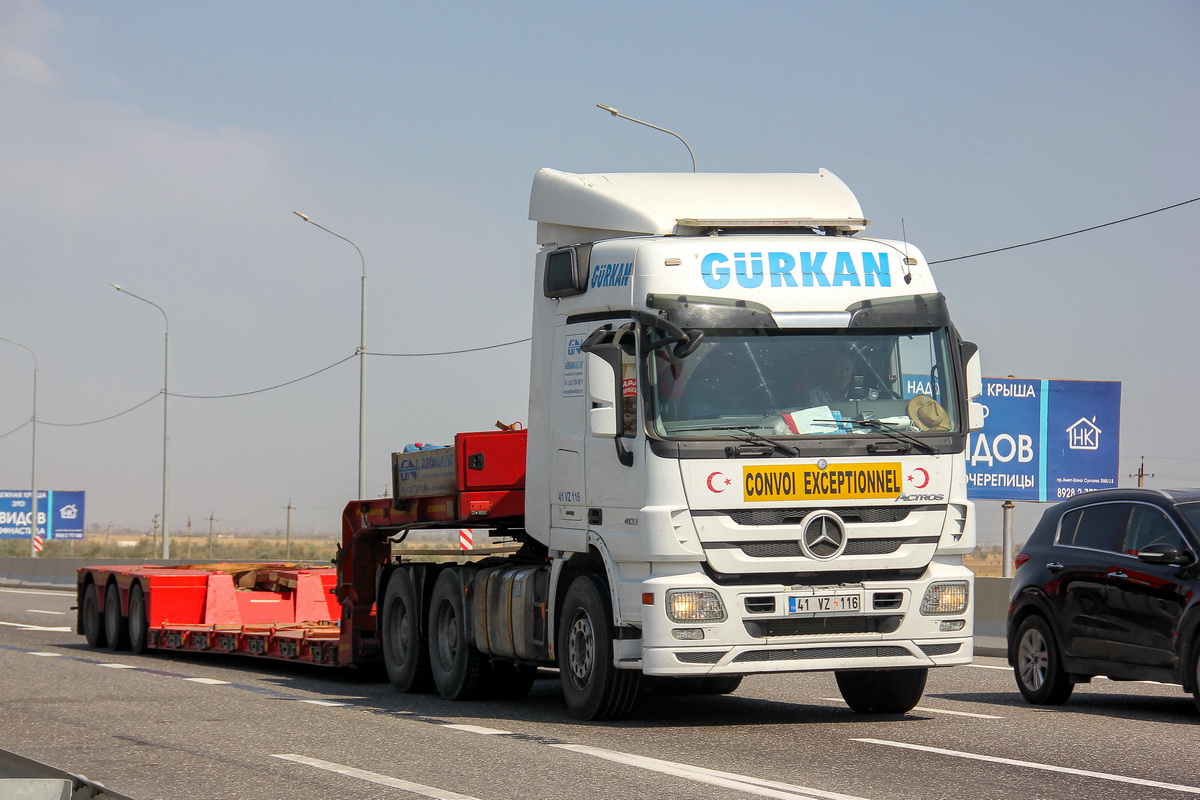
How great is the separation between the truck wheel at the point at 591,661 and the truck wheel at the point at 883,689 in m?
1.72

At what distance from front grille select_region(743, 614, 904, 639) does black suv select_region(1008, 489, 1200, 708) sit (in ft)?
7.35

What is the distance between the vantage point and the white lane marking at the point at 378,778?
7.95 metres

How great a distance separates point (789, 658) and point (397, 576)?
5.42m

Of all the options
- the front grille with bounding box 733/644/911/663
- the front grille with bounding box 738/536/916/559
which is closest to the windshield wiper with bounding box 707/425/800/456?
the front grille with bounding box 738/536/916/559

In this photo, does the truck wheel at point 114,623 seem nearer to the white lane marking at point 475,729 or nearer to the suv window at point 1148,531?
the white lane marking at point 475,729

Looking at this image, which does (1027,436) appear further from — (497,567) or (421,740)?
(421,740)

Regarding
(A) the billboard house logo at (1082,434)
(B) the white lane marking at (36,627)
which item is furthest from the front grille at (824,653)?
(A) the billboard house logo at (1082,434)

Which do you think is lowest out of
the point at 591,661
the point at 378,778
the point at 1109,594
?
the point at 378,778

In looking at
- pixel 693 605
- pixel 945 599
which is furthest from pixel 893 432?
pixel 693 605

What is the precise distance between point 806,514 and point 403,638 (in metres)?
5.48

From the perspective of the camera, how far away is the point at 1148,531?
12.1 meters

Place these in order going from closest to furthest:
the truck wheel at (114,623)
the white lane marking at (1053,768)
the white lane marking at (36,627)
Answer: the white lane marking at (1053,768) < the truck wheel at (114,623) < the white lane marking at (36,627)

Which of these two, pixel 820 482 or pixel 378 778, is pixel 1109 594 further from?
pixel 378 778

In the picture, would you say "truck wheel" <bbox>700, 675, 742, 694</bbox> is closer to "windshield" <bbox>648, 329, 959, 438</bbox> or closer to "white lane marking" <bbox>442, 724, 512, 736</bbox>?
"white lane marking" <bbox>442, 724, 512, 736</bbox>
